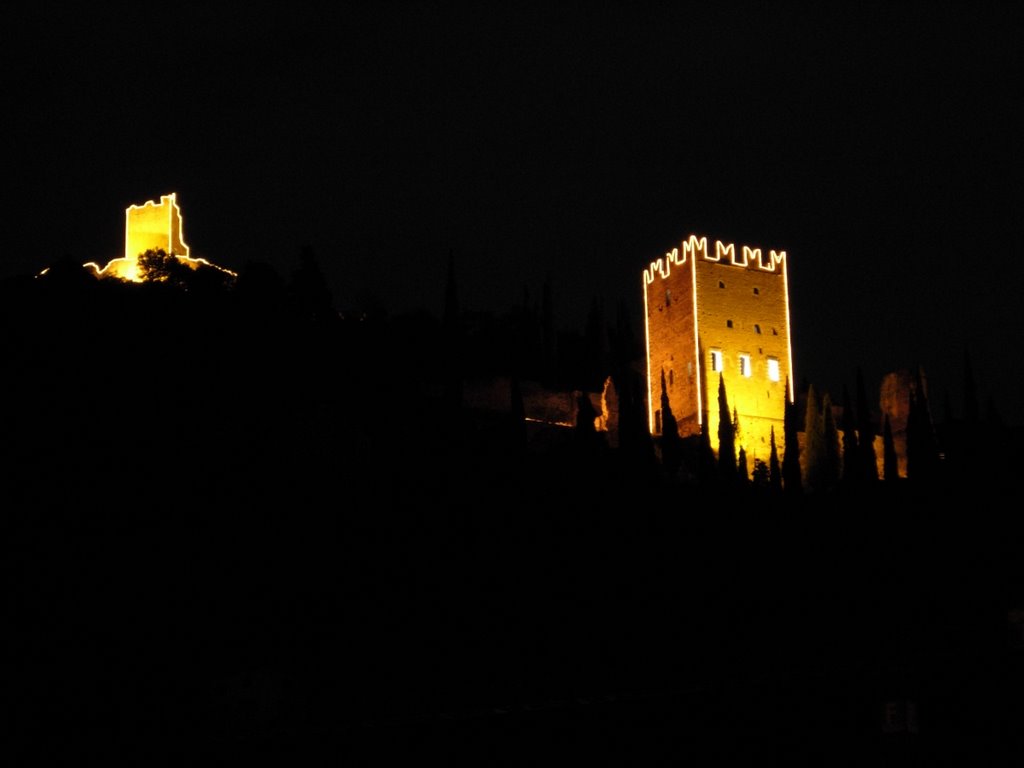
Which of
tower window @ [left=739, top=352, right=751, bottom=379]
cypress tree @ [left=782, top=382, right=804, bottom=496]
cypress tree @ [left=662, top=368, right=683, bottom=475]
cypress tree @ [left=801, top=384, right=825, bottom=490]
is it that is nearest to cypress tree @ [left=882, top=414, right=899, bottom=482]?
cypress tree @ [left=801, top=384, right=825, bottom=490]

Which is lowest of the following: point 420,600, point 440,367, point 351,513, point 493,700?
point 493,700

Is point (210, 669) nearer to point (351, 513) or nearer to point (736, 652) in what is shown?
point (351, 513)

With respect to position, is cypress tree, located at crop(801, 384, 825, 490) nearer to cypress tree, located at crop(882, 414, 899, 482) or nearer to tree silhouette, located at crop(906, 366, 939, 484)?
cypress tree, located at crop(882, 414, 899, 482)

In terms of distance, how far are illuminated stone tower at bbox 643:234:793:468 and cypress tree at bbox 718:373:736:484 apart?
29.4 inches

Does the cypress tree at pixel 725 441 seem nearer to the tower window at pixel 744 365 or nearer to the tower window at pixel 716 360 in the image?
the tower window at pixel 716 360

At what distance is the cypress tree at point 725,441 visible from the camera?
3662cm

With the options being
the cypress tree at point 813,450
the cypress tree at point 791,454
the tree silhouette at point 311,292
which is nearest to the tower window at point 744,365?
the cypress tree at point 791,454

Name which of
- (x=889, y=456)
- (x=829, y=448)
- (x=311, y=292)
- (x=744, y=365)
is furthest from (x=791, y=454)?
(x=311, y=292)

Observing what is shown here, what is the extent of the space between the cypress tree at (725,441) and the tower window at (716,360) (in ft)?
1.76

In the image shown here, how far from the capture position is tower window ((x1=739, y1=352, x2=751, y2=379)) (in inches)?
1663

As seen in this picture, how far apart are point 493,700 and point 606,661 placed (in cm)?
361

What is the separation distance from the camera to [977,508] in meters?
34.9

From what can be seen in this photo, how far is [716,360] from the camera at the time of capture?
4181cm

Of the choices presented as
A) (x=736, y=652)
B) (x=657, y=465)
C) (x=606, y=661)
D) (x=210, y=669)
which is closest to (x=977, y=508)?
(x=657, y=465)
